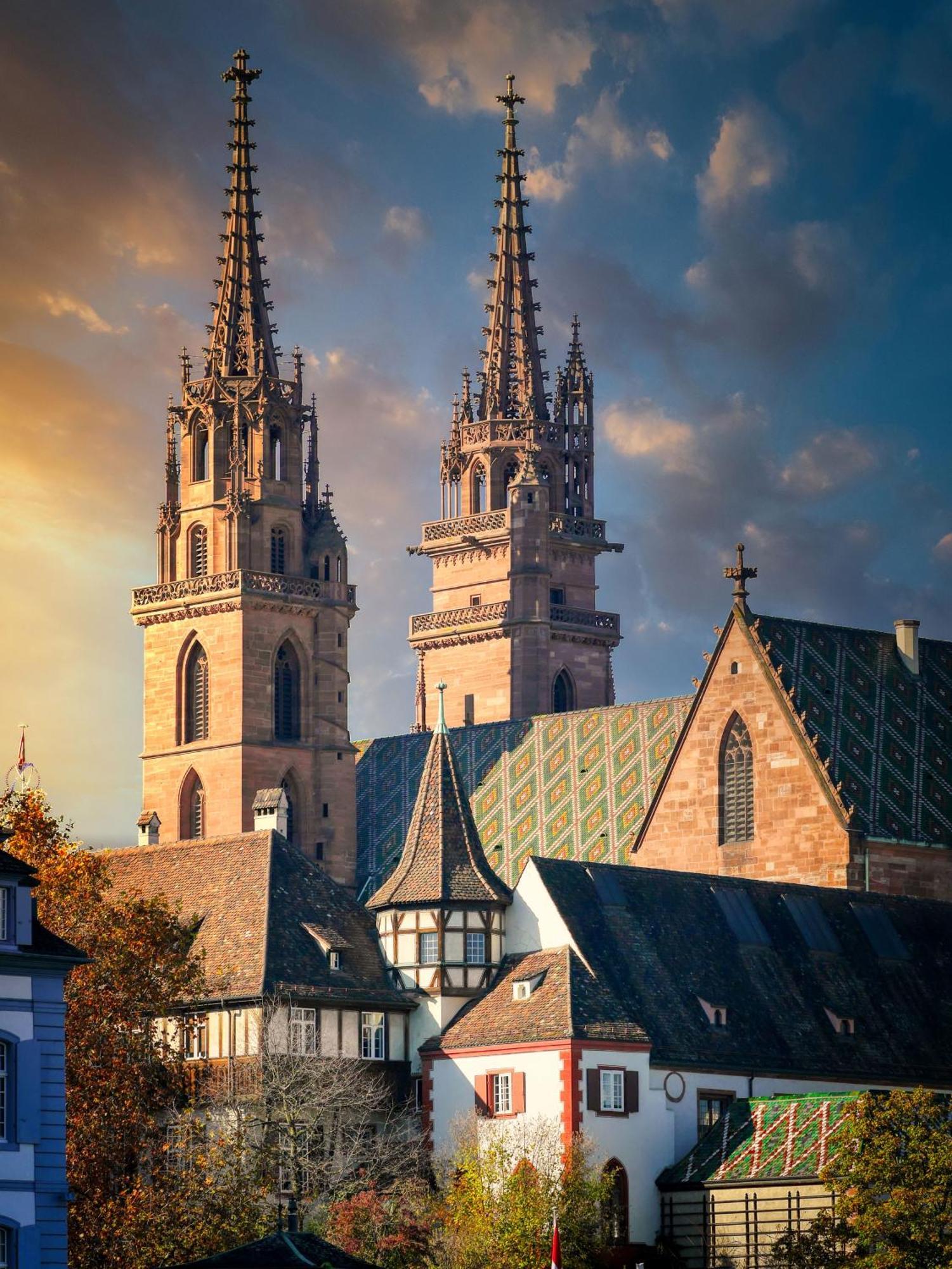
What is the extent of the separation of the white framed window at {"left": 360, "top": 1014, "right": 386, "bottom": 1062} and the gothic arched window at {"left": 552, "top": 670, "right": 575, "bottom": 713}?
5720cm

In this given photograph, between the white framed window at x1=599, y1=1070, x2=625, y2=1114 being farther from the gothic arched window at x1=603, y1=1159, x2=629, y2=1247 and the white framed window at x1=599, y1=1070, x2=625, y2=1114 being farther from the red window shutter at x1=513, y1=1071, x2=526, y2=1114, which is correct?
the red window shutter at x1=513, y1=1071, x2=526, y2=1114

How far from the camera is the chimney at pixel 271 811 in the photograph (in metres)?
98.6

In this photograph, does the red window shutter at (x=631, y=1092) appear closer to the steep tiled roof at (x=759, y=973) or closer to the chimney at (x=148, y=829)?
the steep tiled roof at (x=759, y=973)

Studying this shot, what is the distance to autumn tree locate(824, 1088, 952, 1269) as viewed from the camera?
73.9m

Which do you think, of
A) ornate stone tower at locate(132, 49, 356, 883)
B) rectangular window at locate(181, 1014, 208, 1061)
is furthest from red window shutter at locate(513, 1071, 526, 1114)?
ornate stone tower at locate(132, 49, 356, 883)

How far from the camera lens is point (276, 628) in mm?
128875

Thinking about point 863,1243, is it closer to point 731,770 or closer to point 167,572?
point 731,770

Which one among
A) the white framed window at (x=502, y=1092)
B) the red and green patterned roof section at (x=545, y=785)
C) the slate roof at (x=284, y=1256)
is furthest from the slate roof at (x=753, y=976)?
the slate roof at (x=284, y=1256)

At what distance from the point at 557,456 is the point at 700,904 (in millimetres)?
60027

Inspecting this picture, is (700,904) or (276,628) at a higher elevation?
(276,628)

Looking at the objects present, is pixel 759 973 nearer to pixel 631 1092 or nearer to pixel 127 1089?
pixel 631 1092

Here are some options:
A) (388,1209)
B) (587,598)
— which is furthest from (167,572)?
(388,1209)

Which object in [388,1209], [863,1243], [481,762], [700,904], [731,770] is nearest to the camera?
[863,1243]

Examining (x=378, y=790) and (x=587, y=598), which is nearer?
(x=378, y=790)
